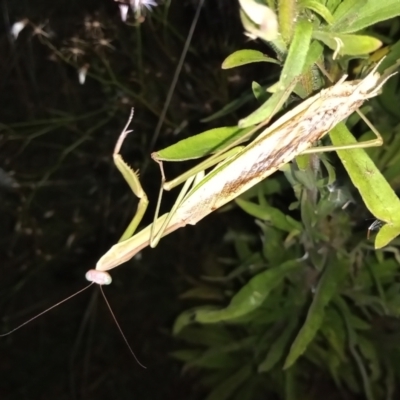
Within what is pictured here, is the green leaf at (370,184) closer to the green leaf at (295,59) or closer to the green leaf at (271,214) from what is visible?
the green leaf at (295,59)

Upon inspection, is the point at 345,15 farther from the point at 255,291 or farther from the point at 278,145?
the point at 255,291

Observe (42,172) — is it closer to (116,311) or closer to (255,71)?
(116,311)

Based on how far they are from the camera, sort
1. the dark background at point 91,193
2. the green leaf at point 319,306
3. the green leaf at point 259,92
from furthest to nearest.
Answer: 1. the dark background at point 91,193
2. the green leaf at point 319,306
3. the green leaf at point 259,92

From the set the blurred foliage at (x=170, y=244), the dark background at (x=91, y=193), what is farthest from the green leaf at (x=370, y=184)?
the dark background at (x=91, y=193)

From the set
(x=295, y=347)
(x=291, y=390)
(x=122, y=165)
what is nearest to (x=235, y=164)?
(x=122, y=165)

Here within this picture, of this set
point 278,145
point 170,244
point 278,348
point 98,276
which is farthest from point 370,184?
point 170,244

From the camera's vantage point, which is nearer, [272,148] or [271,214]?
[272,148]
